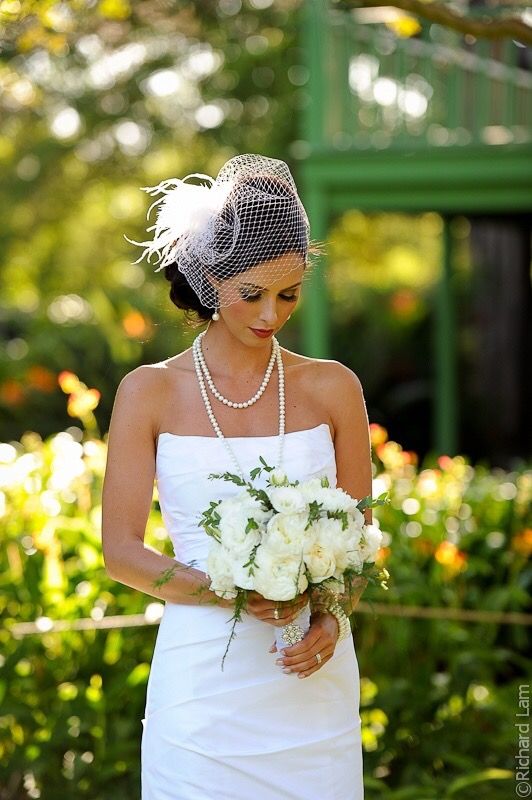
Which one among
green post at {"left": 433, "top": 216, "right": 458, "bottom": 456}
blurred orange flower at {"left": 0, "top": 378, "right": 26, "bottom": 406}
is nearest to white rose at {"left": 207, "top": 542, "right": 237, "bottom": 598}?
green post at {"left": 433, "top": 216, "right": 458, "bottom": 456}

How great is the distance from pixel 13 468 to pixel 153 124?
11.1 metres

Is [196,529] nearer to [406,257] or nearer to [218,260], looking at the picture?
[218,260]

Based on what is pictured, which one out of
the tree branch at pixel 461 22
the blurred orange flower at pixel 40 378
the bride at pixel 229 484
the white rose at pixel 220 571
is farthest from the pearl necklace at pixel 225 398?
the blurred orange flower at pixel 40 378

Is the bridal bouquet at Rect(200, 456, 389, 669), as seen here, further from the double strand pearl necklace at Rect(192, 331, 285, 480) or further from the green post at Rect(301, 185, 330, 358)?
the green post at Rect(301, 185, 330, 358)

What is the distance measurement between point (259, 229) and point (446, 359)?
343 inches

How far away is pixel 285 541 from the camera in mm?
2801

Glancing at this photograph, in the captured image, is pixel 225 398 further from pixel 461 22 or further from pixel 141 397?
pixel 461 22

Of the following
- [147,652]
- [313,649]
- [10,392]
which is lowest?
[10,392]

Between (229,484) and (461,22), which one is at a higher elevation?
(461,22)

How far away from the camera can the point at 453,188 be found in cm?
989

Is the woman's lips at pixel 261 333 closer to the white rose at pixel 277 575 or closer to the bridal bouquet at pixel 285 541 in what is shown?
the bridal bouquet at pixel 285 541

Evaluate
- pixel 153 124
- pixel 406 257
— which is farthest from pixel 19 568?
pixel 406 257

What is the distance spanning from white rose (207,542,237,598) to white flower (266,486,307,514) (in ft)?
0.52

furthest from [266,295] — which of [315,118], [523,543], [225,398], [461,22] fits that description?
[315,118]
